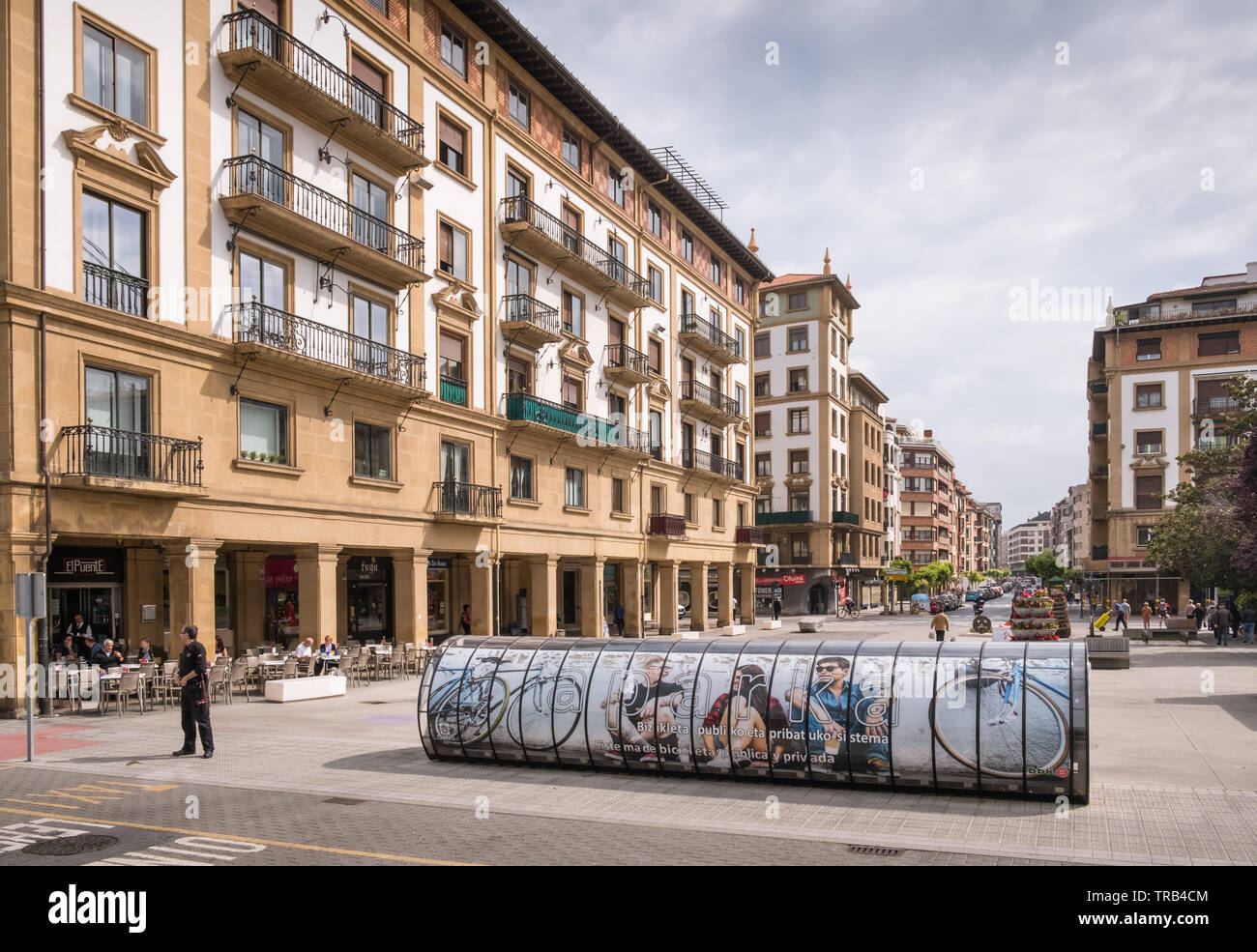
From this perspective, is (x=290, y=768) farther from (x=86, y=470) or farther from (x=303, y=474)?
(x=303, y=474)

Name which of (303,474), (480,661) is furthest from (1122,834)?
(303,474)

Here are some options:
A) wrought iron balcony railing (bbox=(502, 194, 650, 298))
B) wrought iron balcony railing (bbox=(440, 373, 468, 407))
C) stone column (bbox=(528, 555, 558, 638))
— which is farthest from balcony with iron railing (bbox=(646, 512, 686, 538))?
wrought iron balcony railing (bbox=(440, 373, 468, 407))

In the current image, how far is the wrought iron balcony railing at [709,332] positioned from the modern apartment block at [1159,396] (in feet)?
102

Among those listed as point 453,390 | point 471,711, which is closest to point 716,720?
point 471,711

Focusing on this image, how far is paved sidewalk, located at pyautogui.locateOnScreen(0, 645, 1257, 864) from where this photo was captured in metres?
10.6

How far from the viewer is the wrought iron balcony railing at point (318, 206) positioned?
80.2ft

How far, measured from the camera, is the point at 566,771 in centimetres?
1447

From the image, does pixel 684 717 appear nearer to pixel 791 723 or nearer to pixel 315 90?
pixel 791 723

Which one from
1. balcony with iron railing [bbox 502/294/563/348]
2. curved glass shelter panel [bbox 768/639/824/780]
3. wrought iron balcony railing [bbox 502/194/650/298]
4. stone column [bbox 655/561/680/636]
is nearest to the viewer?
curved glass shelter panel [bbox 768/639/824/780]

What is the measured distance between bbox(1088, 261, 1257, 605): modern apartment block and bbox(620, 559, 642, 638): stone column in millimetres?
39565

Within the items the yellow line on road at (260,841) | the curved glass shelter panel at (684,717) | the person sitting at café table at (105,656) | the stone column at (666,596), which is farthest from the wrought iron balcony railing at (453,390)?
the yellow line on road at (260,841)

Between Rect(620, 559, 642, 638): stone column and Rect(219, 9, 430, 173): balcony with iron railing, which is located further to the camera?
Rect(620, 559, 642, 638): stone column

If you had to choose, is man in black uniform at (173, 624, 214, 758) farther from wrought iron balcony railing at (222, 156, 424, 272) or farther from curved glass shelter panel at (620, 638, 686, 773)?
wrought iron balcony railing at (222, 156, 424, 272)
